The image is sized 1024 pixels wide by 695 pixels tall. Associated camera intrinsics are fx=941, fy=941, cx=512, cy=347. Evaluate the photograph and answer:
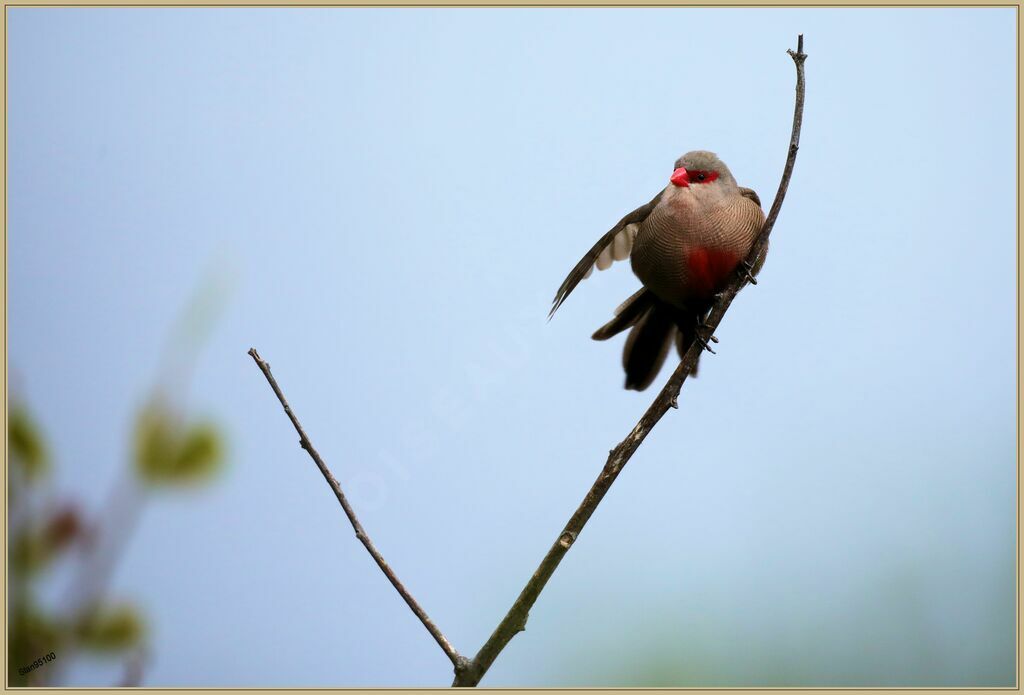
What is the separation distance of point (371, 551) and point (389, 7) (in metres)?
2.71

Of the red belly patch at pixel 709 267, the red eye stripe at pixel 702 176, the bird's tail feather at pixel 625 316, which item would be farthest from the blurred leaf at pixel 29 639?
the bird's tail feather at pixel 625 316

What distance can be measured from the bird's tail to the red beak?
64 cm

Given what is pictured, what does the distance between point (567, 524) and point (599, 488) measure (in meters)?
0.14

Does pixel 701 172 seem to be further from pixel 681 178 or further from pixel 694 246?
pixel 694 246

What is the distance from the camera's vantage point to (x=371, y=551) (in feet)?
7.97

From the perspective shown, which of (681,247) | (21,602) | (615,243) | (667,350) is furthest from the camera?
(667,350)

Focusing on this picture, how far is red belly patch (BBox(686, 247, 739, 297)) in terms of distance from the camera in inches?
144

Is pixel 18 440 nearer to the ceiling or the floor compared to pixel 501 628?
nearer to the ceiling

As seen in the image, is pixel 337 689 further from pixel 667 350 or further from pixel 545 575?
pixel 667 350

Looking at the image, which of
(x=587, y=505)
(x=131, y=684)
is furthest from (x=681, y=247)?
(x=131, y=684)

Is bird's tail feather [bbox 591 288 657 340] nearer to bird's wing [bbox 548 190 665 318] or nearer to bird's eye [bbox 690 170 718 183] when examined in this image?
bird's wing [bbox 548 190 665 318]

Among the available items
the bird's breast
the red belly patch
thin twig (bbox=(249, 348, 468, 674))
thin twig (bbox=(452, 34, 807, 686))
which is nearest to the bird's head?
the bird's breast

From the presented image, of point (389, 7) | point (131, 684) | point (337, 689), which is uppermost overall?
point (389, 7)

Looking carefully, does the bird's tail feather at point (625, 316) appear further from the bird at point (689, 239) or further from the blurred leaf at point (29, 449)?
the blurred leaf at point (29, 449)
